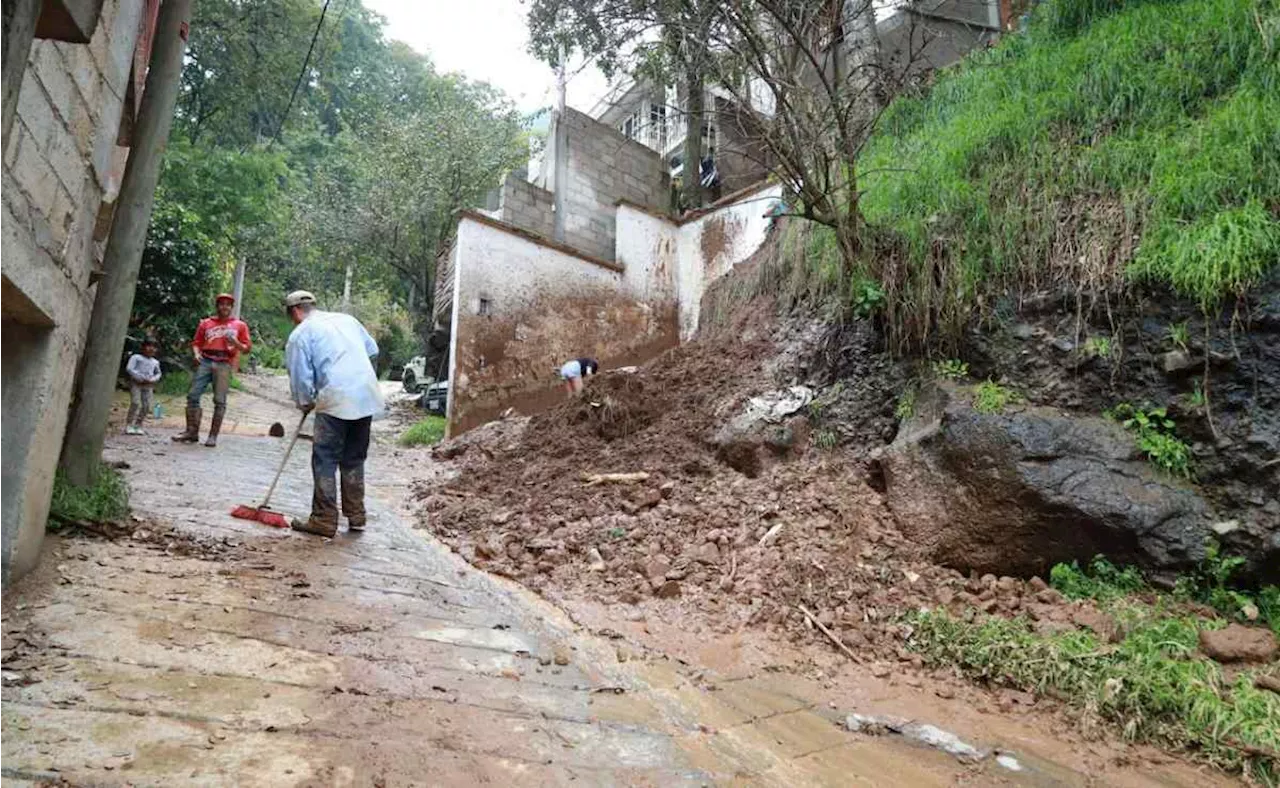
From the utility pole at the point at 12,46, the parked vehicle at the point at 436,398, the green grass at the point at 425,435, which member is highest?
the parked vehicle at the point at 436,398

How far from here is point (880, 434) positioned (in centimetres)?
532

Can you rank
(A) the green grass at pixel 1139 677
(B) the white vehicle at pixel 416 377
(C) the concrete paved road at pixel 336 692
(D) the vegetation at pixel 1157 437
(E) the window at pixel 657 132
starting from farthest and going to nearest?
(E) the window at pixel 657 132 → (B) the white vehicle at pixel 416 377 → (D) the vegetation at pixel 1157 437 → (A) the green grass at pixel 1139 677 → (C) the concrete paved road at pixel 336 692

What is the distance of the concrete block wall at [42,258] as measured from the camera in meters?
2.61

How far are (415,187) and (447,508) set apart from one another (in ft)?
43.9

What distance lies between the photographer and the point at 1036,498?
409 cm

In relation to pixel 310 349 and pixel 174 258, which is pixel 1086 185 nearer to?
pixel 310 349

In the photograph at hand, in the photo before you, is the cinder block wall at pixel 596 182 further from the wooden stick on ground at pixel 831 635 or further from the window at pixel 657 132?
the wooden stick on ground at pixel 831 635

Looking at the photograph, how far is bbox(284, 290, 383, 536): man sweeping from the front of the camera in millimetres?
4738

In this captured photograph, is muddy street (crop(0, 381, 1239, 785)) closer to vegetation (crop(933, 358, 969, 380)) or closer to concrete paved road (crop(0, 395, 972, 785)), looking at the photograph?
concrete paved road (crop(0, 395, 972, 785))

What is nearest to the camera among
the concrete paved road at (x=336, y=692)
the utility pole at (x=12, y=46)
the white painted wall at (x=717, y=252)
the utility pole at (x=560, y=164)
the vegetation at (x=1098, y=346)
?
the utility pole at (x=12, y=46)

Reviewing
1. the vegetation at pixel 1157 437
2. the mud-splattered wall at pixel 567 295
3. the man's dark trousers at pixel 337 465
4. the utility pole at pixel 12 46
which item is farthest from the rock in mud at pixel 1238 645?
the mud-splattered wall at pixel 567 295

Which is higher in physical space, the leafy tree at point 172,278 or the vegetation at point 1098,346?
the leafy tree at point 172,278

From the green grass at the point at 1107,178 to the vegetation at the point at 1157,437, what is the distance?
0.71 meters

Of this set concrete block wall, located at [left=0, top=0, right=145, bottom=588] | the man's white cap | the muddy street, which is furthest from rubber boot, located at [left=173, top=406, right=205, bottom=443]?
concrete block wall, located at [left=0, top=0, right=145, bottom=588]
